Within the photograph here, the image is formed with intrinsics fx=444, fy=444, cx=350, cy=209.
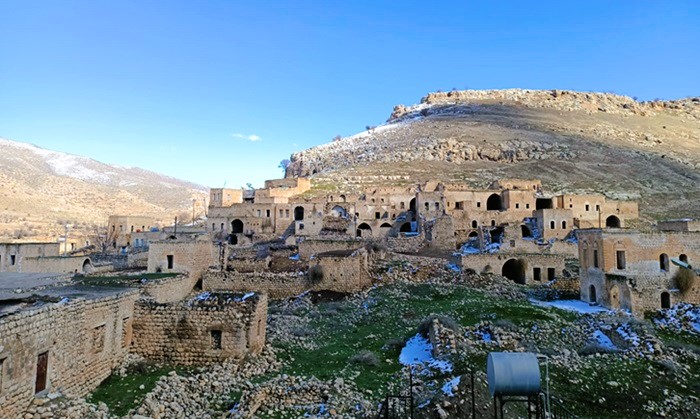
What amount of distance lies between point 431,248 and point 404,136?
77042mm

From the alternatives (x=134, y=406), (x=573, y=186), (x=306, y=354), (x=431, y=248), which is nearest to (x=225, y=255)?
(x=306, y=354)

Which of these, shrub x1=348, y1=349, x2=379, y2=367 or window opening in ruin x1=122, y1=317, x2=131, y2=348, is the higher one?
window opening in ruin x1=122, y1=317, x2=131, y2=348

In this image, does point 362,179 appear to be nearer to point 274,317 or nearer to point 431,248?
point 431,248

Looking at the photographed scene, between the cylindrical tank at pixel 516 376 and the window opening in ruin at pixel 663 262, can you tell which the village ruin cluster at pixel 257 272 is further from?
the cylindrical tank at pixel 516 376

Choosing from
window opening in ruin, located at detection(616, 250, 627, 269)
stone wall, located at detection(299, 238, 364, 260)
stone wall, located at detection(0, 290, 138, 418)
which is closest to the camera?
stone wall, located at detection(0, 290, 138, 418)

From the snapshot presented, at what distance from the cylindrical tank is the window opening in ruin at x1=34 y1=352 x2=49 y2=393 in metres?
8.27

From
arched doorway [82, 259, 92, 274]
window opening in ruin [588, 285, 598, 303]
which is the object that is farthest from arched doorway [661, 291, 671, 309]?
arched doorway [82, 259, 92, 274]

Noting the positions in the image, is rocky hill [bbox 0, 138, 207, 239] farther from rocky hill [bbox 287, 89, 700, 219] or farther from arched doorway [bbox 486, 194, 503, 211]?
arched doorway [bbox 486, 194, 503, 211]

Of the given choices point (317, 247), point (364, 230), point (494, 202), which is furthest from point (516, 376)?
point (494, 202)

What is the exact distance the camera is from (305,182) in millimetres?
72438

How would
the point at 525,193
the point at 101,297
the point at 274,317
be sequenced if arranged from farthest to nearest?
the point at 525,193, the point at 274,317, the point at 101,297

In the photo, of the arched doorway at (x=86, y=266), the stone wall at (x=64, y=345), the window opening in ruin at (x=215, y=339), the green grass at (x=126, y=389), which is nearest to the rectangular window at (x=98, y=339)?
the stone wall at (x=64, y=345)

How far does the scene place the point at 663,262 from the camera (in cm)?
2247

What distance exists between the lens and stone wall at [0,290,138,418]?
7642 mm
